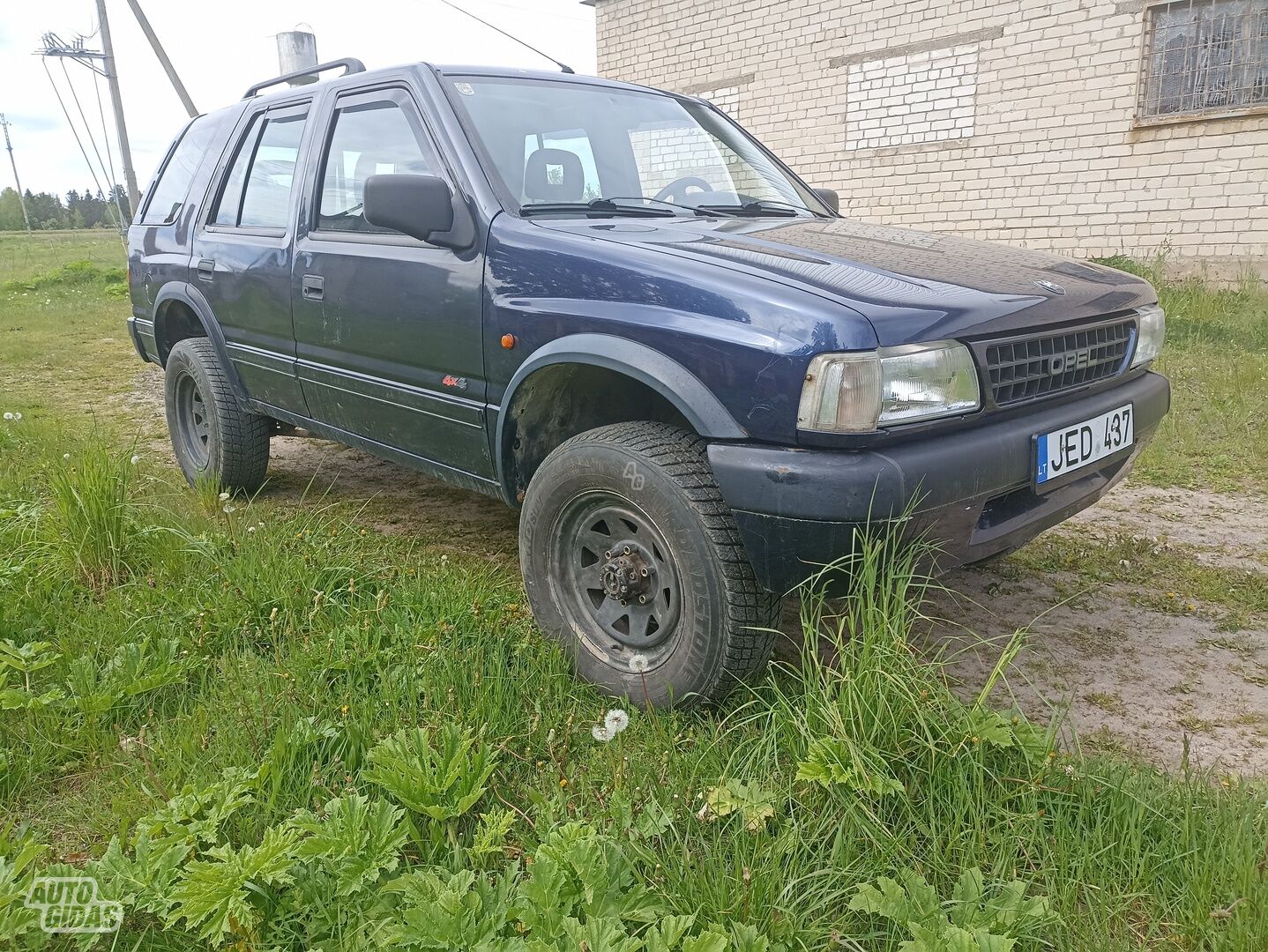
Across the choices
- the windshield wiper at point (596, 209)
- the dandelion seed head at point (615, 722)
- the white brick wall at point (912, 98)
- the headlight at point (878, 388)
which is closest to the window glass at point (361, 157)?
the windshield wiper at point (596, 209)

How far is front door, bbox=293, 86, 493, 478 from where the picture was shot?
270 cm

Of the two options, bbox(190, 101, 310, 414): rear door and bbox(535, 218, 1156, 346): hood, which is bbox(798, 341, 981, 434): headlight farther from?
bbox(190, 101, 310, 414): rear door

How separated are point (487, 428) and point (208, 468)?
6.97 ft

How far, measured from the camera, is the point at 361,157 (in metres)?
3.15

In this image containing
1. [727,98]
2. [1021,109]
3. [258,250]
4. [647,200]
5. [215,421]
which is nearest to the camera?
[647,200]

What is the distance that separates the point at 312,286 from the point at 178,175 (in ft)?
5.80

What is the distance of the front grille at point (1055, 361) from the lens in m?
2.08

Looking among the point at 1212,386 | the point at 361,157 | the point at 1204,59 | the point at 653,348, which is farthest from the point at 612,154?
the point at 1204,59

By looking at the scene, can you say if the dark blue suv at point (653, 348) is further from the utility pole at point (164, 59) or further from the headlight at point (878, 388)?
the utility pole at point (164, 59)

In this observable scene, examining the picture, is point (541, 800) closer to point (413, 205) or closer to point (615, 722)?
point (615, 722)

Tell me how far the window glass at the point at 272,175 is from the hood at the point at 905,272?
4.96ft

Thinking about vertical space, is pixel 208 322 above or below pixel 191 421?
above

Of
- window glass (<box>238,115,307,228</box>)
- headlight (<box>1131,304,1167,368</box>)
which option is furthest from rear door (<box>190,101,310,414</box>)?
headlight (<box>1131,304,1167,368</box>)

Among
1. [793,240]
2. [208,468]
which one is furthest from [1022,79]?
[208,468]
